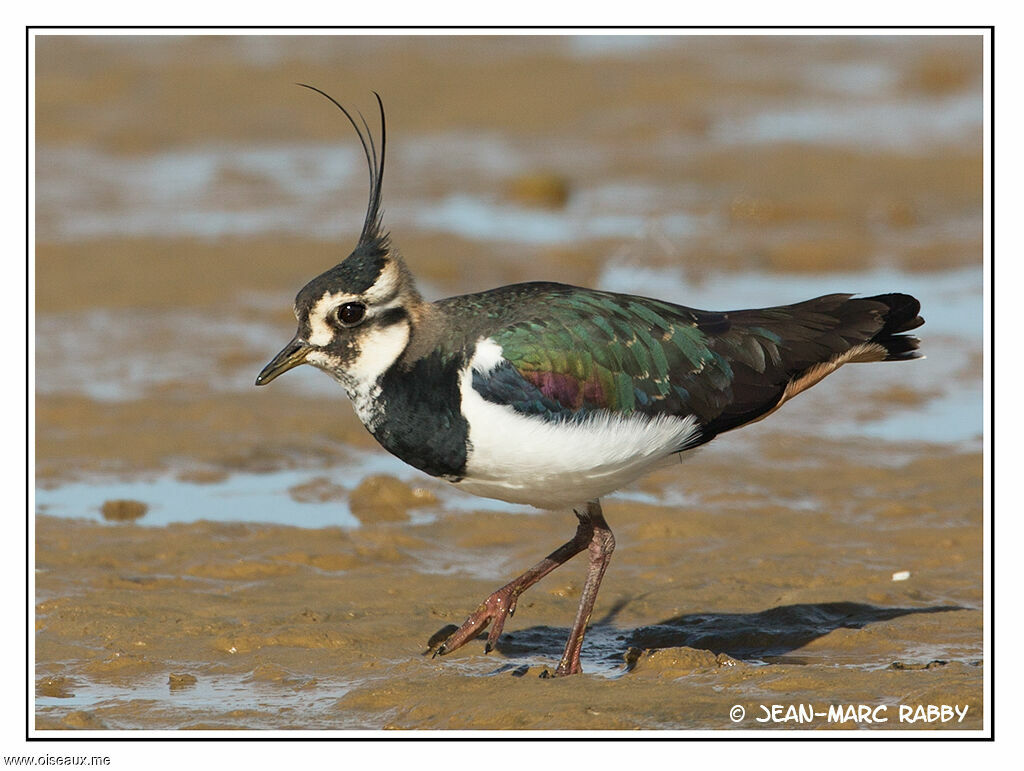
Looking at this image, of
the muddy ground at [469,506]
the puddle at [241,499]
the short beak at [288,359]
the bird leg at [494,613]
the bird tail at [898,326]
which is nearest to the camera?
the muddy ground at [469,506]

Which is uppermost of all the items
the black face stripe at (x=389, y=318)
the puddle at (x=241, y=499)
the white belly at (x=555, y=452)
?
the black face stripe at (x=389, y=318)

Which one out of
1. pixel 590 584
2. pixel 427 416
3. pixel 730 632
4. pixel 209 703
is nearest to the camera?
pixel 427 416

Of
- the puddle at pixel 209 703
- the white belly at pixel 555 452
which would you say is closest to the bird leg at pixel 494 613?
the white belly at pixel 555 452

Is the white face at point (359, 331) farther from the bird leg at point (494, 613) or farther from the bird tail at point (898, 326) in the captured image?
the bird tail at point (898, 326)

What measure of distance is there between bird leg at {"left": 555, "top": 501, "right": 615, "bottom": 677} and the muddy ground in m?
0.17

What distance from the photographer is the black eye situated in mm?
6910

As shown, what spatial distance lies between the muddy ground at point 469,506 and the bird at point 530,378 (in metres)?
0.74

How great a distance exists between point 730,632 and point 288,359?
2648 millimetres

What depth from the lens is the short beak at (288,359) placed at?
7.00 m

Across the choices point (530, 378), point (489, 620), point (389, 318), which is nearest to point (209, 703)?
point (489, 620)

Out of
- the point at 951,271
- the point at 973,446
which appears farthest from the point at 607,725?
the point at 951,271

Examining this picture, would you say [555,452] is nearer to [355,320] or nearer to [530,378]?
[530,378]

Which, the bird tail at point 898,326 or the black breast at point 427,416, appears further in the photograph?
the bird tail at point 898,326

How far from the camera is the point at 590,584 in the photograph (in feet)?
24.0
